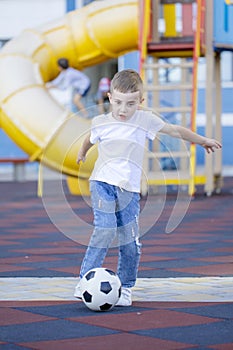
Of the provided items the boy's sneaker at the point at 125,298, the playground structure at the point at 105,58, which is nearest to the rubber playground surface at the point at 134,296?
the boy's sneaker at the point at 125,298

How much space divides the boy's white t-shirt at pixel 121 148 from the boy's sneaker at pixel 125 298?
613 mm

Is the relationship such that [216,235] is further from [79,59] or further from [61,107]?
[79,59]

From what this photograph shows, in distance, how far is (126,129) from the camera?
645 centimetres

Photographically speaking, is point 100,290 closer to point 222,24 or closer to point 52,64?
point 222,24

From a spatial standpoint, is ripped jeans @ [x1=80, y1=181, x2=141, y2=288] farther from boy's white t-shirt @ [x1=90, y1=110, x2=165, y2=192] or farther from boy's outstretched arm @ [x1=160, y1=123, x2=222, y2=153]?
boy's outstretched arm @ [x1=160, y1=123, x2=222, y2=153]

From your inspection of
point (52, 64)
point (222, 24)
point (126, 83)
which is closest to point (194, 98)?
point (222, 24)

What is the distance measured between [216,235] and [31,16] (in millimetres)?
21344

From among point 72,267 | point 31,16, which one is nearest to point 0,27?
point 31,16

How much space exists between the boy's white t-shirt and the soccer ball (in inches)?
21.8

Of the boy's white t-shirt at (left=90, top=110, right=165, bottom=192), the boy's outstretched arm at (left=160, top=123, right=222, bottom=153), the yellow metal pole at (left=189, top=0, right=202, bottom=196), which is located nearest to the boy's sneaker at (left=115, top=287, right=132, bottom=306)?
the boy's white t-shirt at (left=90, top=110, right=165, bottom=192)

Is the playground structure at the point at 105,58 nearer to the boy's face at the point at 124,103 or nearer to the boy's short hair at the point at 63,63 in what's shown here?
the boy's short hair at the point at 63,63

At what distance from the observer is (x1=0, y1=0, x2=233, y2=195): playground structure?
17.1 meters

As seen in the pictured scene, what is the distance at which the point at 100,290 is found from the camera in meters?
6.16

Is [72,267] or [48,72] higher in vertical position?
[72,267]
